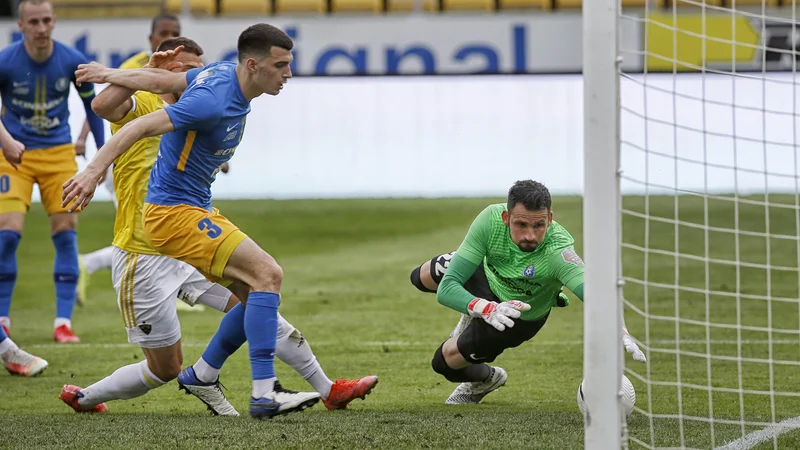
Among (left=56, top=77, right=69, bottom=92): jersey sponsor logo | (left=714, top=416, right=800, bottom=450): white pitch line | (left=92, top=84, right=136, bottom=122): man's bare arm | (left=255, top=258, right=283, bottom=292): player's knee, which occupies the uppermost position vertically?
(left=92, top=84, right=136, bottom=122): man's bare arm

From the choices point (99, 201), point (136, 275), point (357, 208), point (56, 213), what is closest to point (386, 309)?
→ point (56, 213)

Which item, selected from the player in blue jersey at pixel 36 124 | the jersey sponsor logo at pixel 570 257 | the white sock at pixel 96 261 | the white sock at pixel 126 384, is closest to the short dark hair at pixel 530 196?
the jersey sponsor logo at pixel 570 257

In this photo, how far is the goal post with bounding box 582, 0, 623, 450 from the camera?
12.7 ft

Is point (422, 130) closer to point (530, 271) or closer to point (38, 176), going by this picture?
point (38, 176)

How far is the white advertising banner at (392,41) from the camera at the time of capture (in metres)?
21.6

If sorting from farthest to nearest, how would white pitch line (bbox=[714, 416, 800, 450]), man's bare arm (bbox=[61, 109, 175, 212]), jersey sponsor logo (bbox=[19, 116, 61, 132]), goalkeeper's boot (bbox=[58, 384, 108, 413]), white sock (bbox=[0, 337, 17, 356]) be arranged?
jersey sponsor logo (bbox=[19, 116, 61, 132]) → white sock (bbox=[0, 337, 17, 356]) → goalkeeper's boot (bbox=[58, 384, 108, 413]) → white pitch line (bbox=[714, 416, 800, 450]) → man's bare arm (bbox=[61, 109, 175, 212])

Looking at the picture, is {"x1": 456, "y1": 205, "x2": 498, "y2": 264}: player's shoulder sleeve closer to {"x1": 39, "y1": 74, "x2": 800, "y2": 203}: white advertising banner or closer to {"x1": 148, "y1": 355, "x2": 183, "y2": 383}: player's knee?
{"x1": 148, "y1": 355, "x2": 183, "y2": 383}: player's knee

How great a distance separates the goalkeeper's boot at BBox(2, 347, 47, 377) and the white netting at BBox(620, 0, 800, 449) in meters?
3.93

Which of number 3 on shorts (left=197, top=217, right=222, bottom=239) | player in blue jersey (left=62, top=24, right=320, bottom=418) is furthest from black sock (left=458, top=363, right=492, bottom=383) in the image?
number 3 on shorts (left=197, top=217, right=222, bottom=239)

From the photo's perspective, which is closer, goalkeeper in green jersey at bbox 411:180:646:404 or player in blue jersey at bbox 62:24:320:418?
player in blue jersey at bbox 62:24:320:418

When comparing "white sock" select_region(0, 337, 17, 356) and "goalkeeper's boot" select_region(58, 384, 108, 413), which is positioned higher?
"goalkeeper's boot" select_region(58, 384, 108, 413)

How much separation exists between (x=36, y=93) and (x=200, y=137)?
3.54 m

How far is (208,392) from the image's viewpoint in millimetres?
5684

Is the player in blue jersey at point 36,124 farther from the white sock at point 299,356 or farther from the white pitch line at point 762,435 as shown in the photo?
the white pitch line at point 762,435
